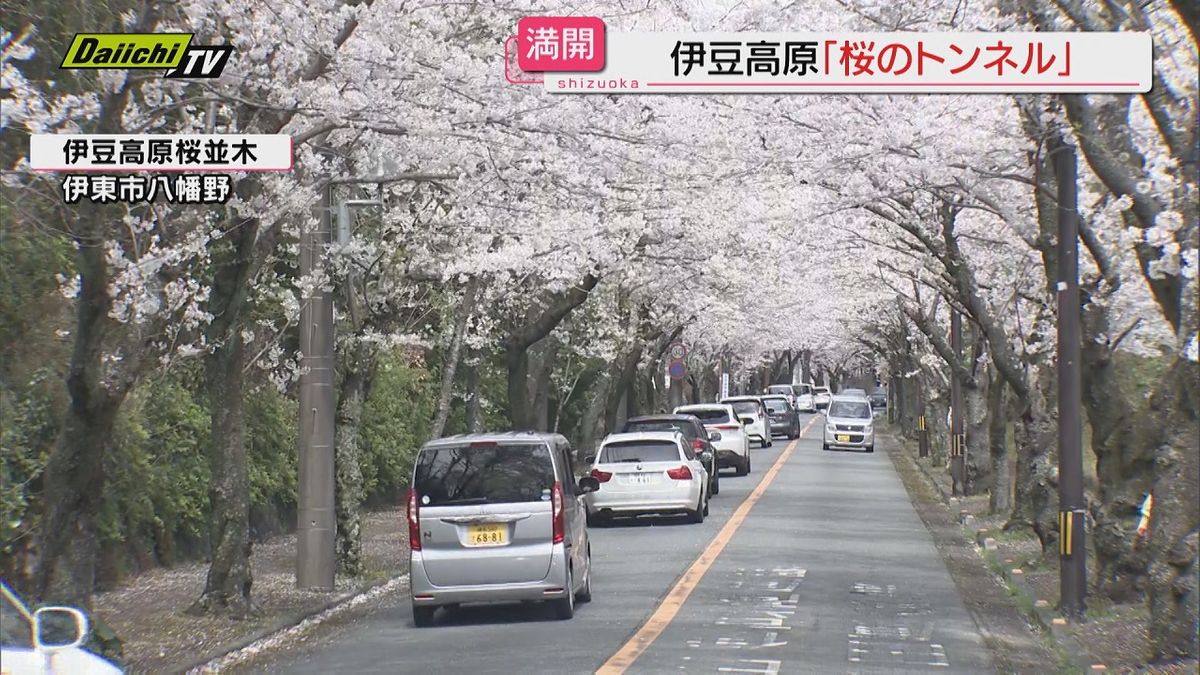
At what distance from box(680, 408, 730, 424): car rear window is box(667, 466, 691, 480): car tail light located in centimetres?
1331

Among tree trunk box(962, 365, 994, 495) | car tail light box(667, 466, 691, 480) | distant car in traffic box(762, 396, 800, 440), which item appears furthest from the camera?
distant car in traffic box(762, 396, 800, 440)

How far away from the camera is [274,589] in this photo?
18062 mm

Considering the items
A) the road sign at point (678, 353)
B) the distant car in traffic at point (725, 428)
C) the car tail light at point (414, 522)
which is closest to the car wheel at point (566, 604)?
the car tail light at point (414, 522)

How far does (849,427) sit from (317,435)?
125ft

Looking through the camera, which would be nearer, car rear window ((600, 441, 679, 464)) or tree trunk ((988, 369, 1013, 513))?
car rear window ((600, 441, 679, 464))

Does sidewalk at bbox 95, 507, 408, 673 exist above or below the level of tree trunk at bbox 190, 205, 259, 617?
below

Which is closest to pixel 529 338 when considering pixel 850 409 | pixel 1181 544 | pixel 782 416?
pixel 1181 544

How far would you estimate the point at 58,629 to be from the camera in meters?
6.27

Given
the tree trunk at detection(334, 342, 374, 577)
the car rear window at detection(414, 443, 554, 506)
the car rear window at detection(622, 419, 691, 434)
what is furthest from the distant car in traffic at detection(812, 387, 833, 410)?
the car rear window at detection(414, 443, 554, 506)

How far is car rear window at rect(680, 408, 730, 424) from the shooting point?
1524 inches

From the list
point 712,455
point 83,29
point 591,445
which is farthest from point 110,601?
point 591,445

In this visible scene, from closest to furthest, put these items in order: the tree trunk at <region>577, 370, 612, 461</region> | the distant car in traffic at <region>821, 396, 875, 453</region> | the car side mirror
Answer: the car side mirror, the tree trunk at <region>577, 370, 612, 461</region>, the distant car in traffic at <region>821, 396, 875, 453</region>
